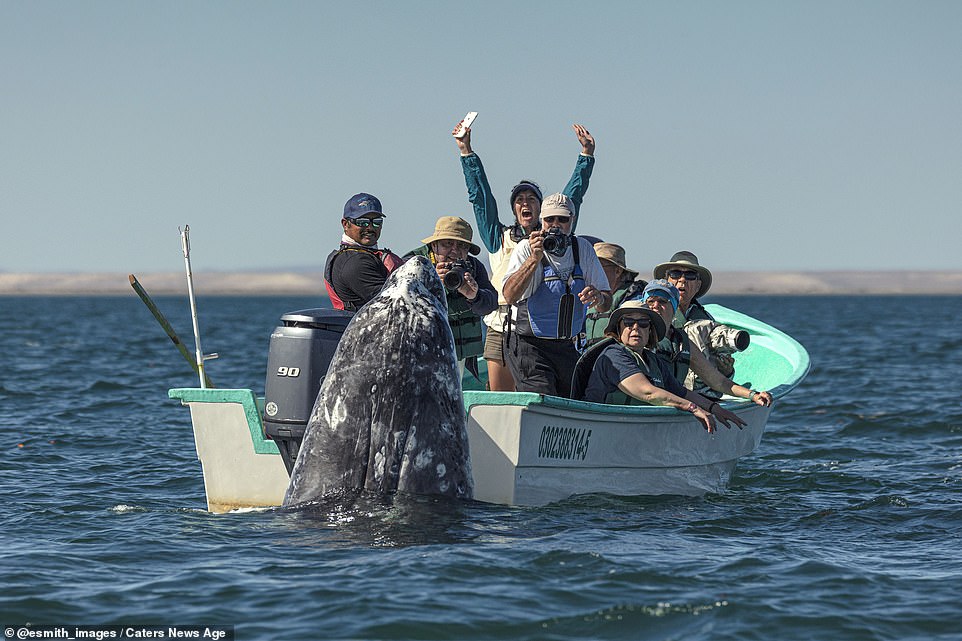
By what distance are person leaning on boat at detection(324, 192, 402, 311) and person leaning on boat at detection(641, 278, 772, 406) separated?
239cm

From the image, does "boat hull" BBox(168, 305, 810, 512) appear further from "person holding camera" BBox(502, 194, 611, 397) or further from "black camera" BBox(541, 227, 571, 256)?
"black camera" BBox(541, 227, 571, 256)

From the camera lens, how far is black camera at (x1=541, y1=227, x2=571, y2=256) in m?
9.41

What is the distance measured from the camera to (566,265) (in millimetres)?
9797

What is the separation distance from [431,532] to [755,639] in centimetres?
237

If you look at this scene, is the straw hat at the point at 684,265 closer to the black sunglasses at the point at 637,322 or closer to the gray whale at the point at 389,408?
the black sunglasses at the point at 637,322

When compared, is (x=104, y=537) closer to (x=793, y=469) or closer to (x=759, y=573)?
(x=759, y=573)

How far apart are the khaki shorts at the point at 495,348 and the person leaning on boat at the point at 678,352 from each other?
1.25m

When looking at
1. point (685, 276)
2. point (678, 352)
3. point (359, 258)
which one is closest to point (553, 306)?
point (678, 352)

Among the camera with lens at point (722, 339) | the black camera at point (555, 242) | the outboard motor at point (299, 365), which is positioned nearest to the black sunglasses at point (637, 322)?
the black camera at point (555, 242)

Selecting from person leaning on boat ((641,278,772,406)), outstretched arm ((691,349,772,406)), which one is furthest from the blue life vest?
outstretched arm ((691,349,772,406))

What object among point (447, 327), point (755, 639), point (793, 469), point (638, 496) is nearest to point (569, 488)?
point (638, 496)

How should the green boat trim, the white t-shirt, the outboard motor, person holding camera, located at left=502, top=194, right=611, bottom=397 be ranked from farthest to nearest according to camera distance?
the white t-shirt → person holding camera, located at left=502, top=194, right=611, bottom=397 → the green boat trim → the outboard motor

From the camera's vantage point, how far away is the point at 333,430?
819 centimetres

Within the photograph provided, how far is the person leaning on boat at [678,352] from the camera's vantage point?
10273 millimetres
